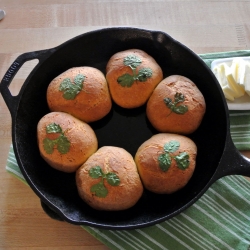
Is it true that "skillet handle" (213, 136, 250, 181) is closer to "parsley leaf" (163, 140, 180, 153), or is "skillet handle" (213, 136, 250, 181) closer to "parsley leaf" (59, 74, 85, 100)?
"parsley leaf" (163, 140, 180, 153)

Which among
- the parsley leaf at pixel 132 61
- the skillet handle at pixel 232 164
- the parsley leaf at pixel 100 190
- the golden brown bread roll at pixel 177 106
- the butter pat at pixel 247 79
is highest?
the parsley leaf at pixel 132 61

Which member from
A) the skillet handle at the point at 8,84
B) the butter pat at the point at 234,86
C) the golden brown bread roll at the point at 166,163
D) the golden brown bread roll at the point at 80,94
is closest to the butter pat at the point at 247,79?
the butter pat at the point at 234,86

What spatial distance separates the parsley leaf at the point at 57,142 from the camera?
965 millimetres

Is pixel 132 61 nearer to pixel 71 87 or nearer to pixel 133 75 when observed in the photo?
pixel 133 75

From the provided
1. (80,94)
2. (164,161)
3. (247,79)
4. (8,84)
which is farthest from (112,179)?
(247,79)

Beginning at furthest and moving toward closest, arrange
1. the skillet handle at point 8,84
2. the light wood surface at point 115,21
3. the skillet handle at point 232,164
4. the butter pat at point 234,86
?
the light wood surface at point 115,21 → the butter pat at point 234,86 → the skillet handle at point 8,84 → the skillet handle at point 232,164

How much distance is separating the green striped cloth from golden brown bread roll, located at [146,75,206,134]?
0.22 meters

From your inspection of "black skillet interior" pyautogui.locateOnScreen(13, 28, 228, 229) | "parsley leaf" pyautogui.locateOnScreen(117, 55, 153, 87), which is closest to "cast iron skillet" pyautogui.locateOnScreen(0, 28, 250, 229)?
"black skillet interior" pyautogui.locateOnScreen(13, 28, 228, 229)

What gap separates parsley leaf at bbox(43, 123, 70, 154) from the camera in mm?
965

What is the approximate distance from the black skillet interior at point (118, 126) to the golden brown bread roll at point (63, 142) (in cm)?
6

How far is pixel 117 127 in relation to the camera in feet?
3.66

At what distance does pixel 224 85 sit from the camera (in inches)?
43.6

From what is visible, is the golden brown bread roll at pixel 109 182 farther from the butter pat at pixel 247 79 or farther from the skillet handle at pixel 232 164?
the butter pat at pixel 247 79

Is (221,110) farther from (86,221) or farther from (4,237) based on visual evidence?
(4,237)
